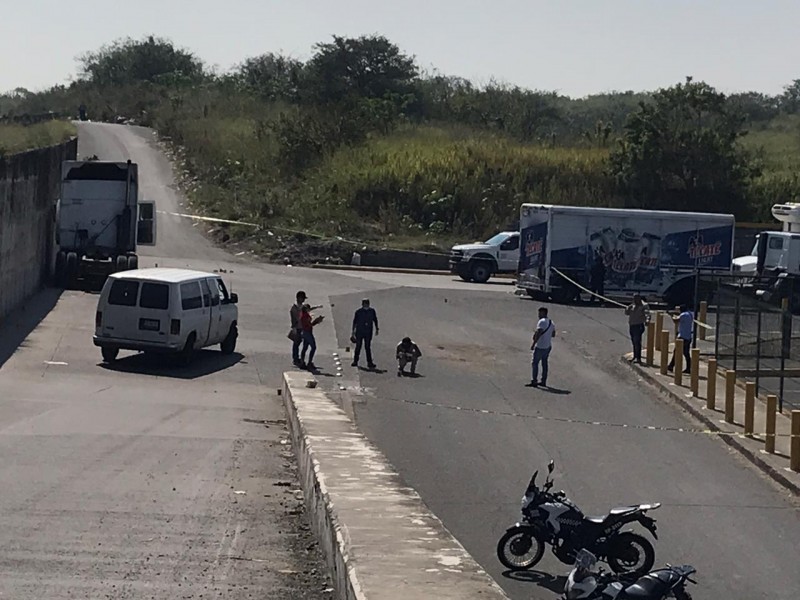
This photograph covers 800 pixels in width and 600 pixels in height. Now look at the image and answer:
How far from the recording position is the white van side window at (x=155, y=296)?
84.9 ft

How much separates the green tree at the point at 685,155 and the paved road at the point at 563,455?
2661 centimetres

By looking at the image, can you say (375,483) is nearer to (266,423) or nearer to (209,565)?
(209,565)

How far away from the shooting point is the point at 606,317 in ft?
131

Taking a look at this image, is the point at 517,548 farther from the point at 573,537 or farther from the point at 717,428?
the point at 717,428

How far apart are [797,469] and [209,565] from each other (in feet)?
38.7

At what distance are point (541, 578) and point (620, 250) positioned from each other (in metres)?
32.4

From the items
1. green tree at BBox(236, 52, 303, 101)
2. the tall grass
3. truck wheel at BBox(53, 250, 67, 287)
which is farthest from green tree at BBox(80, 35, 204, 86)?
truck wheel at BBox(53, 250, 67, 287)

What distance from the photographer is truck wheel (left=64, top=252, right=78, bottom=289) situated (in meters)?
38.2

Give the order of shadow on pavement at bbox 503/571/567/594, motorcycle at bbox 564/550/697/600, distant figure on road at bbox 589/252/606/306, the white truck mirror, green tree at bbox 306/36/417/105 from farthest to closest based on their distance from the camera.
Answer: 1. green tree at bbox 306/36/417/105
2. distant figure on road at bbox 589/252/606/306
3. the white truck mirror
4. shadow on pavement at bbox 503/571/567/594
5. motorcycle at bbox 564/550/697/600

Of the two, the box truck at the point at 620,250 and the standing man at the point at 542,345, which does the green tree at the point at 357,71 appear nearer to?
the box truck at the point at 620,250

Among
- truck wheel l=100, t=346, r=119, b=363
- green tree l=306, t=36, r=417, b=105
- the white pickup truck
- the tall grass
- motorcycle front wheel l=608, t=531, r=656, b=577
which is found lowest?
truck wheel l=100, t=346, r=119, b=363

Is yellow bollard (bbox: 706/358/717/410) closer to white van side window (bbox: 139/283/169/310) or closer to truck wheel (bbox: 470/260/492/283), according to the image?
white van side window (bbox: 139/283/169/310)

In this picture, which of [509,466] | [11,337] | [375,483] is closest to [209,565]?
[375,483]

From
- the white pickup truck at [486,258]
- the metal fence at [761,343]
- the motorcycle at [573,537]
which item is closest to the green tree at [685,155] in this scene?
the white pickup truck at [486,258]
